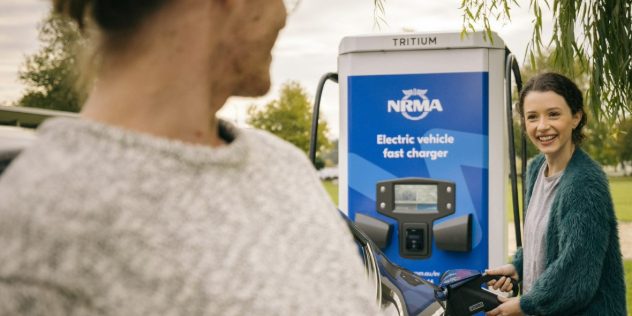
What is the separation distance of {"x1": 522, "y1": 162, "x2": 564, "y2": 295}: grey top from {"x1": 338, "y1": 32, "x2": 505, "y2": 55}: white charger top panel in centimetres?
141

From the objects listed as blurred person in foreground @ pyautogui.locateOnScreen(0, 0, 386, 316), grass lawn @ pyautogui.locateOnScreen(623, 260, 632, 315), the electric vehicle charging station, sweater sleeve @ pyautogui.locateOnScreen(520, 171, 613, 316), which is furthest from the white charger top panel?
grass lawn @ pyautogui.locateOnScreen(623, 260, 632, 315)

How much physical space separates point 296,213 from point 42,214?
0.83 feet

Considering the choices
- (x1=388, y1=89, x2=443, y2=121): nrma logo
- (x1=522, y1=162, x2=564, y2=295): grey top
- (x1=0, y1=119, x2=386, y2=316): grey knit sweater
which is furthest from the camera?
(x1=388, y1=89, x2=443, y2=121): nrma logo

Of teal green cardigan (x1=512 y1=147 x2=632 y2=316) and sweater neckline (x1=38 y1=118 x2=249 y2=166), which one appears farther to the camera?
teal green cardigan (x1=512 y1=147 x2=632 y2=316)

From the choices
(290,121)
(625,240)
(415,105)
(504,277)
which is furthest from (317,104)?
(290,121)

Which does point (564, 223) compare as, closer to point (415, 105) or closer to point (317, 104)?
point (415, 105)

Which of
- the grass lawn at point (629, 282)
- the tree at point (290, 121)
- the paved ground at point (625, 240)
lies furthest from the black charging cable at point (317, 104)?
the tree at point (290, 121)

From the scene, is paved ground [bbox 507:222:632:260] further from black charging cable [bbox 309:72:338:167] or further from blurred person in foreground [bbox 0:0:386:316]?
blurred person in foreground [bbox 0:0:386:316]

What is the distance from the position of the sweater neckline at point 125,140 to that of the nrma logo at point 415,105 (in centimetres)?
353

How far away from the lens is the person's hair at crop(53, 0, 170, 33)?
59 centimetres

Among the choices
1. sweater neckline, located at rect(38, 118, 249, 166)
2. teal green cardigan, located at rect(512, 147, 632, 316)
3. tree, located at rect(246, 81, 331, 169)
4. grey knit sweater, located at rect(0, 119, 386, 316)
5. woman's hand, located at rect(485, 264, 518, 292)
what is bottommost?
woman's hand, located at rect(485, 264, 518, 292)

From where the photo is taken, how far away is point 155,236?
52 centimetres

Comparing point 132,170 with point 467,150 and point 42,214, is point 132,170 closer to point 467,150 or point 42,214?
point 42,214

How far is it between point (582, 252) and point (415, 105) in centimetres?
200
